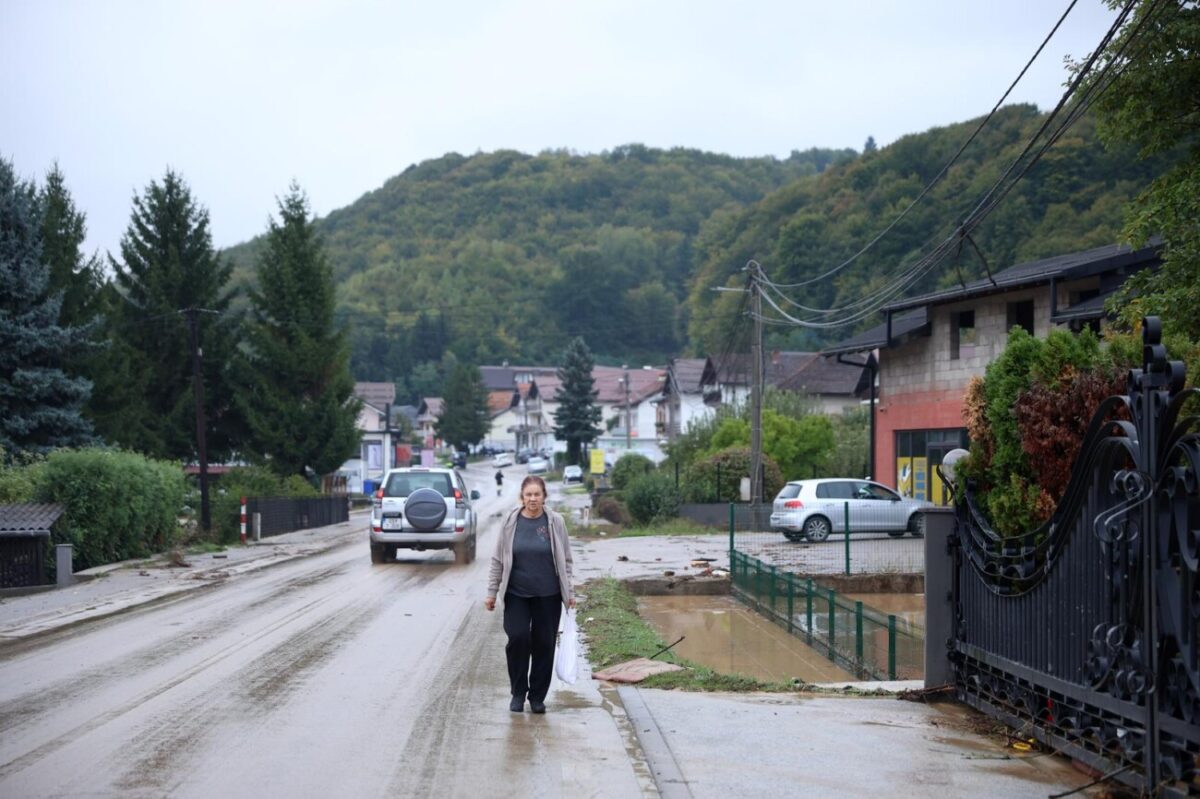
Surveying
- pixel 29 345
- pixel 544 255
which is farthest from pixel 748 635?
pixel 544 255

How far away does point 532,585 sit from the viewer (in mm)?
9617

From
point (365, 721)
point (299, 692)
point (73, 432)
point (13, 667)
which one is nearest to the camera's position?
point (365, 721)

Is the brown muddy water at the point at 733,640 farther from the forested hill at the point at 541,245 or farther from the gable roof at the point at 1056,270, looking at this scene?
the forested hill at the point at 541,245

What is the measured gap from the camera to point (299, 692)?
1069cm

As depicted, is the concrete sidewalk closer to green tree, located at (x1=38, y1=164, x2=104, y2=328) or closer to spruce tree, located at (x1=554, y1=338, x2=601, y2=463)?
green tree, located at (x1=38, y1=164, x2=104, y2=328)

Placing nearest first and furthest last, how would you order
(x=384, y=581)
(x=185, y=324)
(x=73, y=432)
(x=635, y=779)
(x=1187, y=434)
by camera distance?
(x=1187, y=434) < (x=635, y=779) < (x=384, y=581) < (x=73, y=432) < (x=185, y=324)

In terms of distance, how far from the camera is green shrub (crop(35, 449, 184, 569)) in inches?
951

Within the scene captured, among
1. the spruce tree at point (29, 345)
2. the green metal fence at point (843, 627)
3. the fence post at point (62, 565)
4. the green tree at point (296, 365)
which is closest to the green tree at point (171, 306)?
the green tree at point (296, 365)

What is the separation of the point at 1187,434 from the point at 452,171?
453ft

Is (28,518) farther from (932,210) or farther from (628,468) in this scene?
(628,468)

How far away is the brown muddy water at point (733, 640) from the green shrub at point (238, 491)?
2002cm

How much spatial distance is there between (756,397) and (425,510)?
12945 millimetres

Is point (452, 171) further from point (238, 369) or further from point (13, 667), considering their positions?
point (13, 667)

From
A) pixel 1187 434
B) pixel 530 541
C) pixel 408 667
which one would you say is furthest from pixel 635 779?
pixel 408 667
